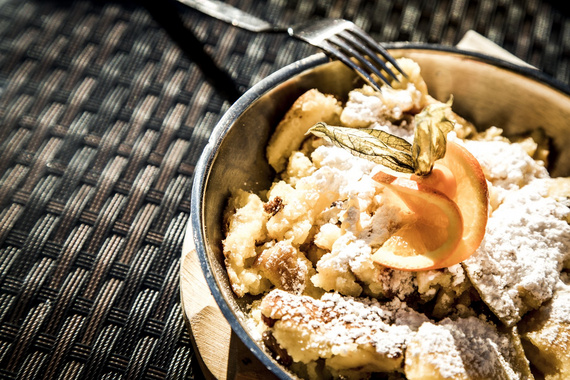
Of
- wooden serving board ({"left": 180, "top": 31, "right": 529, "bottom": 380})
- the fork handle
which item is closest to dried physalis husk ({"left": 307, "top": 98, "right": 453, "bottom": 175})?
wooden serving board ({"left": 180, "top": 31, "right": 529, "bottom": 380})

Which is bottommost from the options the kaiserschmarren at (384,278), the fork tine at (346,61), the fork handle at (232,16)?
the kaiserschmarren at (384,278)

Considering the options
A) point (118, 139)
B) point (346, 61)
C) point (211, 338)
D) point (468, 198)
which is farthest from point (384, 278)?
point (118, 139)

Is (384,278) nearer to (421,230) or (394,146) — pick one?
(421,230)

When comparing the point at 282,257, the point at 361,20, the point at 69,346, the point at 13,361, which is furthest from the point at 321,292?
the point at 361,20

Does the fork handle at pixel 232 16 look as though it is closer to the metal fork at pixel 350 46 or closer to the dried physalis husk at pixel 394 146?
the metal fork at pixel 350 46

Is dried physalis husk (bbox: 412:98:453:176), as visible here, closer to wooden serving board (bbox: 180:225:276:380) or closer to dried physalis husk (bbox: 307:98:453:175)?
dried physalis husk (bbox: 307:98:453:175)

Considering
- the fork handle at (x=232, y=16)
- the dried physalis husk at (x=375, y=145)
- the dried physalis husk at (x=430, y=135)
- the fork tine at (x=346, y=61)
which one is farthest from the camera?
the fork handle at (x=232, y=16)

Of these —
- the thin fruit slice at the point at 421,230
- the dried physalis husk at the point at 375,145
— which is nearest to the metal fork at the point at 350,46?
the dried physalis husk at the point at 375,145
